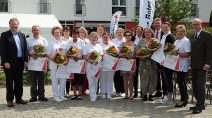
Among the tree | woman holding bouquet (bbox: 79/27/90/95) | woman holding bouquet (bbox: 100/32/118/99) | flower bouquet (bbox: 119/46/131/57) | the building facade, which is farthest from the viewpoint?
the building facade

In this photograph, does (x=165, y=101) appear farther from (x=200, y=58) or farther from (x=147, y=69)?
(x=200, y=58)

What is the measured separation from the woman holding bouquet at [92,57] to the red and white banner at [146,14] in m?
3.04

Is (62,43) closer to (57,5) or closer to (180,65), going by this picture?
(180,65)

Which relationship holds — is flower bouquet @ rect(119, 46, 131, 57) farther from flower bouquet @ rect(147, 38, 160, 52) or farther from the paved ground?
the paved ground

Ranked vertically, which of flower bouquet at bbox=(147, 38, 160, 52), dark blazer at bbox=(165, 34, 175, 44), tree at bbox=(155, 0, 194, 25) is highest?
tree at bbox=(155, 0, 194, 25)

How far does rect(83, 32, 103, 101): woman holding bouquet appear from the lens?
10039 mm

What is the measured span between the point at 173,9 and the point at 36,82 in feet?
58.9

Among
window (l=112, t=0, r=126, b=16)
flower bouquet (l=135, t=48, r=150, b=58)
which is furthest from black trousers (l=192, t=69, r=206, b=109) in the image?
window (l=112, t=0, r=126, b=16)

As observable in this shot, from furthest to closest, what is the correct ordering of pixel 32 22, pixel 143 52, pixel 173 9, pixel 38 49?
1. pixel 173 9
2. pixel 32 22
3. pixel 38 49
4. pixel 143 52

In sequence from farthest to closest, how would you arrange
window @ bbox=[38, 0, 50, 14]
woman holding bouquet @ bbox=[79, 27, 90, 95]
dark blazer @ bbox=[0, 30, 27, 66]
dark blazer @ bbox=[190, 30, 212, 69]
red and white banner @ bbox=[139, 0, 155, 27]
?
1. window @ bbox=[38, 0, 50, 14]
2. red and white banner @ bbox=[139, 0, 155, 27]
3. woman holding bouquet @ bbox=[79, 27, 90, 95]
4. dark blazer @ bbox=[0, 30, 27, 66]
5. dark blazer @ bbox=[190, 30, 212, 69]

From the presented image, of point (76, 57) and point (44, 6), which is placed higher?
point (44, 6)

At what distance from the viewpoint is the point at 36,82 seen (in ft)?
34.0

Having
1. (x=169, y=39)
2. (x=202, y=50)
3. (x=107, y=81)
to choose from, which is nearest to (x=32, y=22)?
(x=107, y=81)

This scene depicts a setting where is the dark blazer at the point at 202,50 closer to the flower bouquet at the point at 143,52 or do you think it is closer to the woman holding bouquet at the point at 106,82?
the flower bouquet at the point at 143,52
